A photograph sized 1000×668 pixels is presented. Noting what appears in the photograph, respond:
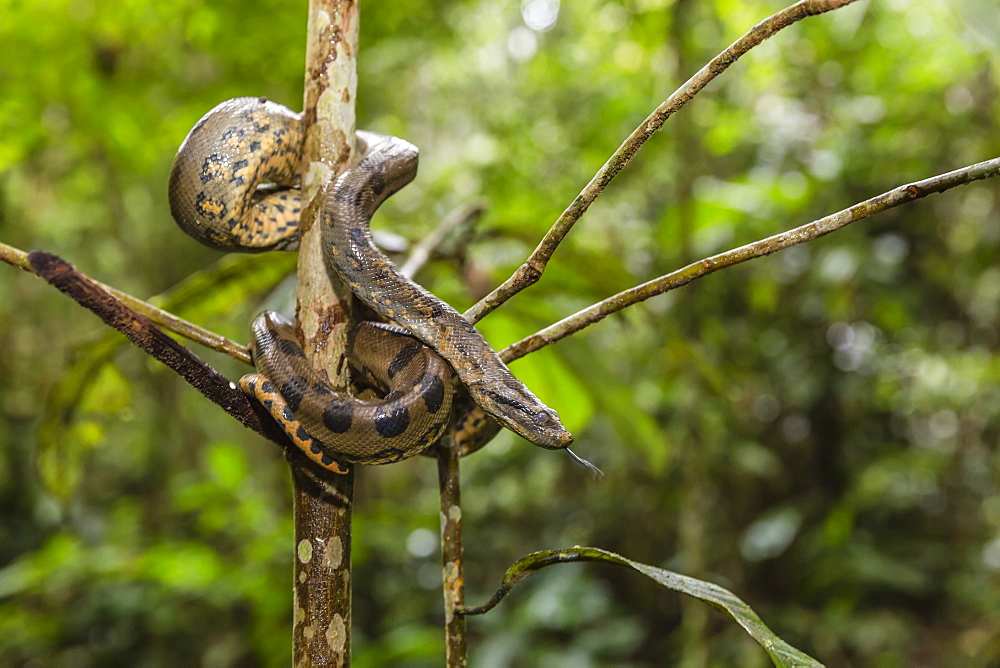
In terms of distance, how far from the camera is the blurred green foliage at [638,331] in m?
2.94

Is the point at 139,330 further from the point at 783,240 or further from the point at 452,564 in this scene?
the point at 783,240

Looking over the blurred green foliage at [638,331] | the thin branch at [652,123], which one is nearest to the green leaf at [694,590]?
the thin branch at [652,123]

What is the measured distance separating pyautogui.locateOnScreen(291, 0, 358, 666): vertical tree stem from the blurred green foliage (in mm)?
872

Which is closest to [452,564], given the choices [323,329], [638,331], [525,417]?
[525,417]

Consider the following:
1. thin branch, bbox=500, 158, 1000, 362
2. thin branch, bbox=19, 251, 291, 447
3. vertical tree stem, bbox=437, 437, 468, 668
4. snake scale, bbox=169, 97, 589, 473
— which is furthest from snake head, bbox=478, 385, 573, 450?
thin branch, bbox=19, 251, 291, 447

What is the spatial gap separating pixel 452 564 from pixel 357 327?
1.44ft

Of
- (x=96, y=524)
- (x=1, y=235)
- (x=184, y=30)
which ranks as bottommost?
(x=96, y=524)

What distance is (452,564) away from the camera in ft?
3.77

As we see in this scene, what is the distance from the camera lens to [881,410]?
14.8 ft

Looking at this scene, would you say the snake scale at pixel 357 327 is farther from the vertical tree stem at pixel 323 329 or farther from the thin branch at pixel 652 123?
the thin branch at pixel 652 123

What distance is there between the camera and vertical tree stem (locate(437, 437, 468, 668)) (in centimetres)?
110

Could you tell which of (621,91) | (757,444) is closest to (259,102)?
(621,91)

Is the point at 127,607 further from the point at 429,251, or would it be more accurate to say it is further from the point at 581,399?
the point at 429,251

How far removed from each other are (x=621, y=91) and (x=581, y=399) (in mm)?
2245
